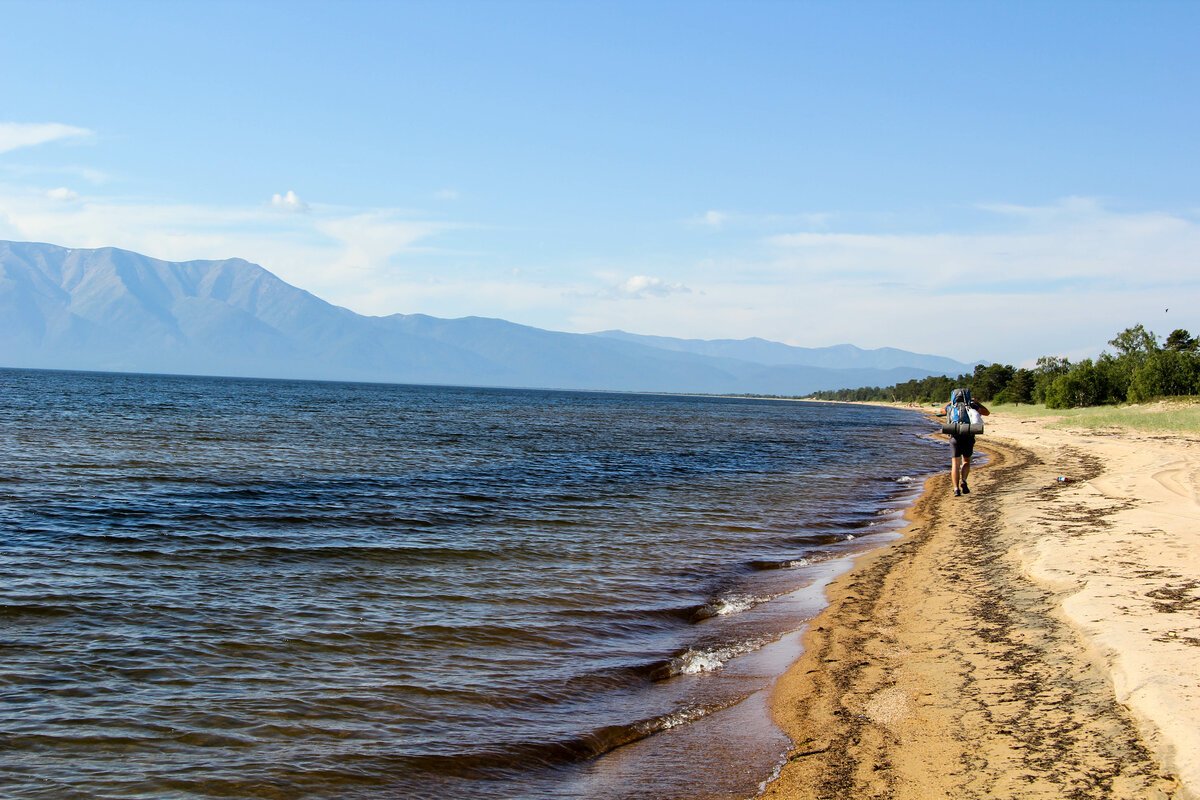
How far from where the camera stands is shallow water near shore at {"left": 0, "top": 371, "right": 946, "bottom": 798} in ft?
25.6

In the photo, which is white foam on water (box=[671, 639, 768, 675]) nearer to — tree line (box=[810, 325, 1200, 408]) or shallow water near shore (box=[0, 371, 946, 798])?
shallow water near shore (box=[0, 371, 946, 798])

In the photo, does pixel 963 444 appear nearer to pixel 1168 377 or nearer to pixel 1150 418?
pixel 1150 418

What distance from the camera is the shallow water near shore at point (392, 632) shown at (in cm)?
779

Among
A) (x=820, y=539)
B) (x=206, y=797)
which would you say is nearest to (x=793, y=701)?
(x=206, y=797)

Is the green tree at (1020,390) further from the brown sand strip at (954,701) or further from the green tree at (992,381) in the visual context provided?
the brown sand strip at (954,701)

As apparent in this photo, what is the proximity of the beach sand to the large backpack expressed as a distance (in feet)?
22.3

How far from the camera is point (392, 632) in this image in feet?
38.6

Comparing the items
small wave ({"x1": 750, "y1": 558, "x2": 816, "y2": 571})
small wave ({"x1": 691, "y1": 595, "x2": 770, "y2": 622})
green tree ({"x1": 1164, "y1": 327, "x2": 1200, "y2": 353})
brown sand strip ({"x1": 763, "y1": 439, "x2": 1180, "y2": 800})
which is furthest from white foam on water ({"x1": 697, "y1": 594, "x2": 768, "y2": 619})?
green tree ({"x1": 1164, "y1": 327, "x2": 1200, "y2": 353})

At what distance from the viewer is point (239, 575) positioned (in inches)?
574

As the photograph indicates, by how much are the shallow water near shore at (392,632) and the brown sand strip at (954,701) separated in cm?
54

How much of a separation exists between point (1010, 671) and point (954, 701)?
111cm

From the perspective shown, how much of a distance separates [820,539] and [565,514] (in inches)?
270

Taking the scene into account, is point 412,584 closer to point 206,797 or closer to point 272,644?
point 272,644

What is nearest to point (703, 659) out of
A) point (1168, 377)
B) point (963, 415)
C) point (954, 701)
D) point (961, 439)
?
point (954, 701)
